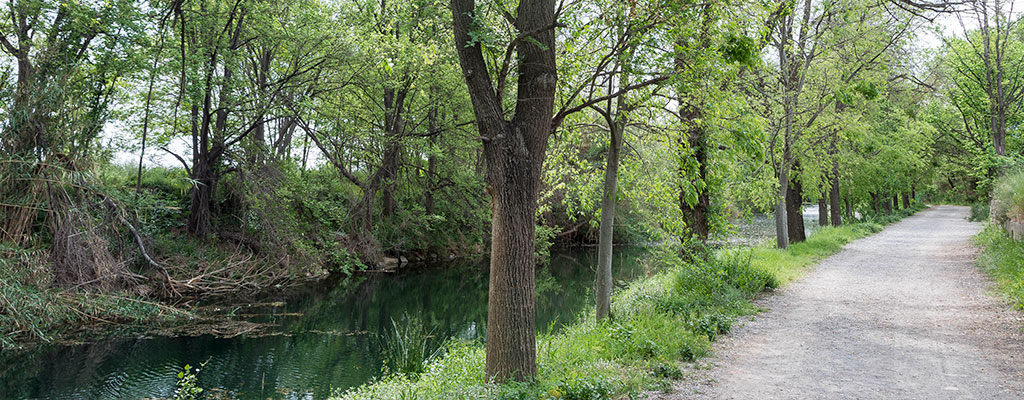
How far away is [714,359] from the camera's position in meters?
6.32

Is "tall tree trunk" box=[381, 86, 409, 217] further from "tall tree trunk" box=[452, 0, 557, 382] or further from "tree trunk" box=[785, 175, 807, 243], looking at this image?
"tall tree trunk" box=[452, 0, 557, 382]

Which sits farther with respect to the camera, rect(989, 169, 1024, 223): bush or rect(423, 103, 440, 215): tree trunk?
rect(423, 103, 440, 215): tree trunk

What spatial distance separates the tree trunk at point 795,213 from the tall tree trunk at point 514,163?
14.6 meters

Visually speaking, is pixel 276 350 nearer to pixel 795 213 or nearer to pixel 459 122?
pixel 459 122

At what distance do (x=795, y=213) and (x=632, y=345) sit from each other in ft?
44.4

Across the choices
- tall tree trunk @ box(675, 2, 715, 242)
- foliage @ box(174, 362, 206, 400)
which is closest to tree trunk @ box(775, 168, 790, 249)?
tall tree trunk @ box(675, 2, 715, 242)

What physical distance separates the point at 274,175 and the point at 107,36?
5.97 meters

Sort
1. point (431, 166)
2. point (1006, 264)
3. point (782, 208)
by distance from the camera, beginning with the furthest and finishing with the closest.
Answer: point (431, 166)
point (782, 208)
point (1006, 264)

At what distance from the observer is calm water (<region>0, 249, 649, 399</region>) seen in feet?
28.8

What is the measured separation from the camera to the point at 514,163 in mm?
4906

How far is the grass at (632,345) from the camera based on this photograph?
508cm

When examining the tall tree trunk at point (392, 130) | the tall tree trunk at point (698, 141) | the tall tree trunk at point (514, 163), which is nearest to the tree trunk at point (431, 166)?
the tall tree trunk at point (392, 130)

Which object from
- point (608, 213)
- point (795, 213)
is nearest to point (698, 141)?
point (608, 213)

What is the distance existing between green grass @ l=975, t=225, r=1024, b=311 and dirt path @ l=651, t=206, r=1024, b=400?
0.21m
